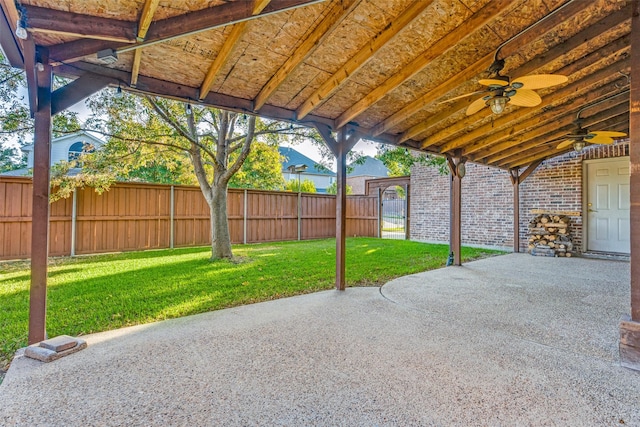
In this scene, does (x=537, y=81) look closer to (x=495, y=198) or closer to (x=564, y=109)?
(x=564, y=109)

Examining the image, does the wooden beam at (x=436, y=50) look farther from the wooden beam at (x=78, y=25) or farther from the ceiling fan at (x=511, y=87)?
the wooden beam at (x=78, y=25)

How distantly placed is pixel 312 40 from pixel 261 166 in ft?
21.2

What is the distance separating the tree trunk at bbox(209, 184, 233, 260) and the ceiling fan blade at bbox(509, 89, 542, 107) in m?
5.42

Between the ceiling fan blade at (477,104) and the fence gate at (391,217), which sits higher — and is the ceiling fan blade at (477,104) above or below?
above

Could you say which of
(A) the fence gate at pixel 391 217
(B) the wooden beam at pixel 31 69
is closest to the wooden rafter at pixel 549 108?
(B) the wooden beam at pixel 31 69

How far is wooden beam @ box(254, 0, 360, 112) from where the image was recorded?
239 cm

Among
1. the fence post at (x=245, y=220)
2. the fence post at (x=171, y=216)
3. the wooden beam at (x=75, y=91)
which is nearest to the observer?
the wooden beam at (x=75, y=91)

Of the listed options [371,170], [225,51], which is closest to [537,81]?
[225,51]

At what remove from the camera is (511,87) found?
304 cm

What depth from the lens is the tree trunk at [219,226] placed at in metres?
6.88

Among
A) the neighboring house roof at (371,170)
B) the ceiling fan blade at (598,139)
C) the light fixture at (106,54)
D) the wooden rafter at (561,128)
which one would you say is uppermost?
the neighboring house roof at (371,170)

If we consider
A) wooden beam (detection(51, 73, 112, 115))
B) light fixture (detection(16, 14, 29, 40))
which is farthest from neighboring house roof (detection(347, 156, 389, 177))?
light fixture (detection(16, 14, 29, 40))

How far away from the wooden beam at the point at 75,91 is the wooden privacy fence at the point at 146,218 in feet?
18.3

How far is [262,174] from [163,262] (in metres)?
3.88
